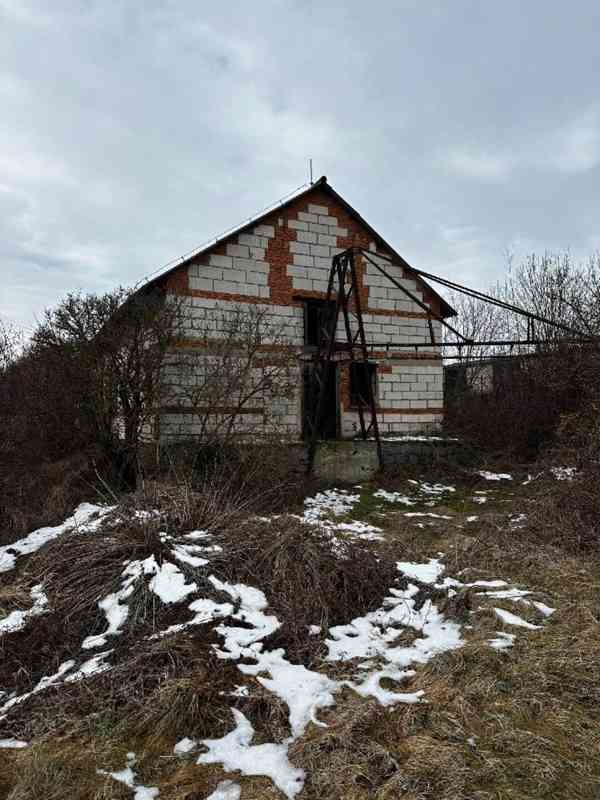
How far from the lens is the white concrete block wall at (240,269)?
1122cm

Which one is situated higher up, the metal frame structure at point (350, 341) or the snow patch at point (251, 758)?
the metal frame structure at point (350, 341)

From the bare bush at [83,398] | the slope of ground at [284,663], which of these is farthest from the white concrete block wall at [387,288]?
the slope of ground at [284,663]

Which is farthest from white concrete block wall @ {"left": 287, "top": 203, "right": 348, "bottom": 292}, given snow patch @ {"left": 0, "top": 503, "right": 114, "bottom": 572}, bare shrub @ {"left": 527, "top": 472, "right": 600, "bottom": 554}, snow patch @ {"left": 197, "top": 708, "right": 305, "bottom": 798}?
snow patch @ {"left": 197, "top": 708, "right": 305, "bottom": 798}

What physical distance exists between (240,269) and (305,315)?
174 cm

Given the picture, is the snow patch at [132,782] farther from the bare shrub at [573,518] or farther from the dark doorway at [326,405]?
the dark doorway at [326,405]

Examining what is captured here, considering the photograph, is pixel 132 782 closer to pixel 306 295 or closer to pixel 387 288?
pixel 306 295

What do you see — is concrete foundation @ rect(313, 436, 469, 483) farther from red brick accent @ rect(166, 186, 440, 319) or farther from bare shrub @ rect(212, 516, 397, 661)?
bare shrub @ rect(212, 516, 397, 661)

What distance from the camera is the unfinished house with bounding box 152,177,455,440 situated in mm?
10656

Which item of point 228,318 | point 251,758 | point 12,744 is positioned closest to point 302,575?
point 251,758

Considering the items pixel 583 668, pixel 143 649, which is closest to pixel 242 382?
pixel 143 649

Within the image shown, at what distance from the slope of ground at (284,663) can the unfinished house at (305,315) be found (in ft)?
15.6

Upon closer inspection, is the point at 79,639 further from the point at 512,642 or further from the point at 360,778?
the point at 512,642

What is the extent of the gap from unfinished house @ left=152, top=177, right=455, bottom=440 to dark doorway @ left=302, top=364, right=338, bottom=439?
2 centimetres

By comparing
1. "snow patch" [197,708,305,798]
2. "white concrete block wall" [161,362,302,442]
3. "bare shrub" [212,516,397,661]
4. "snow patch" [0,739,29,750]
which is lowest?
"snow patch" [0,739,29,750]
